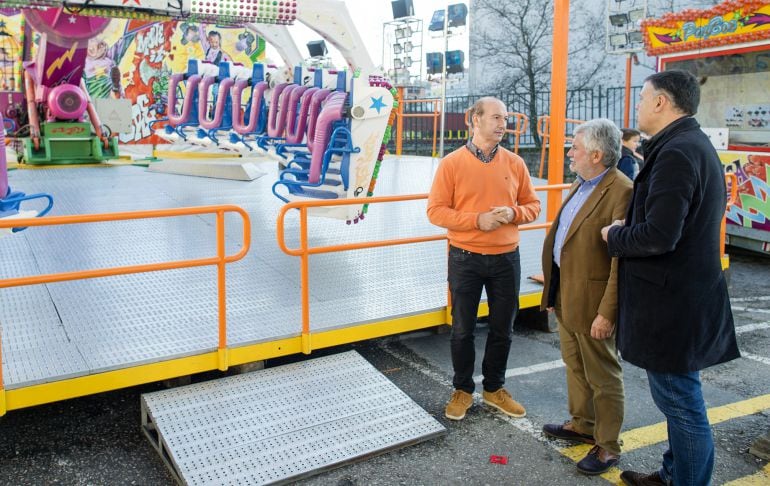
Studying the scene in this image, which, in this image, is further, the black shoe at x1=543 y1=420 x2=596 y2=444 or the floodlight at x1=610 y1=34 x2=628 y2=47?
the floodlight at x1=610 y1=34 x2=628 y2=47

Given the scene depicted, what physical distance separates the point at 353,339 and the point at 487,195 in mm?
1464

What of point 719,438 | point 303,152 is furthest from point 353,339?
point 303,152

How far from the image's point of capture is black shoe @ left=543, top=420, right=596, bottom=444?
3785 mm

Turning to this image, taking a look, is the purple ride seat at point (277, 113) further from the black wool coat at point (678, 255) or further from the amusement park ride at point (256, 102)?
the black wool coat at point (678, 255)

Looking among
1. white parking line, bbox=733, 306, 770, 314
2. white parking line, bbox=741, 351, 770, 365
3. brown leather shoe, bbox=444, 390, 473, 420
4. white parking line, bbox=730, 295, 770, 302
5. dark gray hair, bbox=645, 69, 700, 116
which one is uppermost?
dark gray hair, bbox=645, 69, 700, 116

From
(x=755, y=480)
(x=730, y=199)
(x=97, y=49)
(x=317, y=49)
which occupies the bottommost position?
(x=755, y=480)

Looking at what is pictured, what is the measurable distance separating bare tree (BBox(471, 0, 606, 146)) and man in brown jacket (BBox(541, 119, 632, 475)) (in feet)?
59.8

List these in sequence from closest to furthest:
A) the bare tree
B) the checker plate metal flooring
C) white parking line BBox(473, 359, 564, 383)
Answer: the checker plate metal flooring → white parking line BBox(473, 359, 564, 383) → the bare tree

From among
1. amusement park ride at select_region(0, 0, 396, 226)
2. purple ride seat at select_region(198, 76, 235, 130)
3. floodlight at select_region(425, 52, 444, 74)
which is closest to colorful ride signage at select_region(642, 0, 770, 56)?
amusement park ride at select_region(0, 0, 396, 226)

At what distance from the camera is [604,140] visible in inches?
130

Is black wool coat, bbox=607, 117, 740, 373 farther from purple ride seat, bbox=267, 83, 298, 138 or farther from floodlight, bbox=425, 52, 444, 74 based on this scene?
floodlight, bbox=425, 52, 444, 74

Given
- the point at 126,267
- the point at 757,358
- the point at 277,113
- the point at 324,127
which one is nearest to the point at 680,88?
the point at 126,267

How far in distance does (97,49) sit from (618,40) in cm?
1599

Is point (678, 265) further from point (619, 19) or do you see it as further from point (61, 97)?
point (619, 19)
